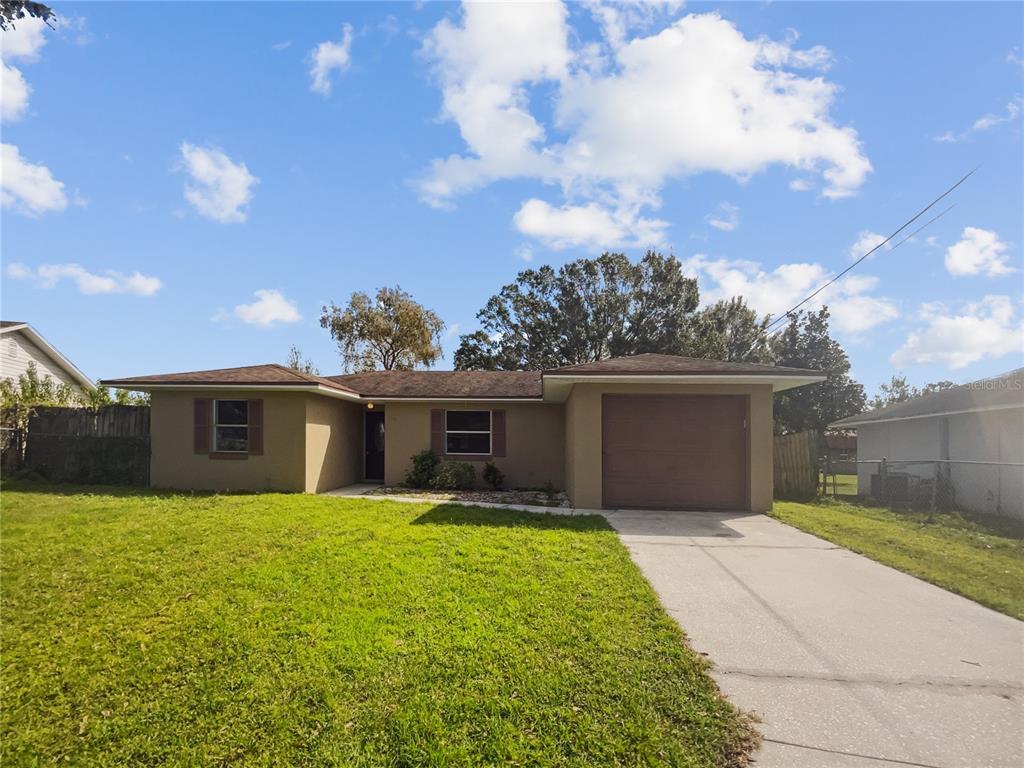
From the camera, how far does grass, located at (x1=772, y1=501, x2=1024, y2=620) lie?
550 centimetres

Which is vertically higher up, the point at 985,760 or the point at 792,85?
the point at 792,85

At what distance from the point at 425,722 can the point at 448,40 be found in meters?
9.99

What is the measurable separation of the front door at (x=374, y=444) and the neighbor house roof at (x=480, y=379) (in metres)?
1.09

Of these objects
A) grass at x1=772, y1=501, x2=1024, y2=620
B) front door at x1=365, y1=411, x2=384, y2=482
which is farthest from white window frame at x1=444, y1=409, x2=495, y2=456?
grass at x1=772, y1=501, x2=1024, y2=620

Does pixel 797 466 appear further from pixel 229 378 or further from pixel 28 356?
pixel 28 356

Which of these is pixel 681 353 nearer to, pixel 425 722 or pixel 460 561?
pixel 460 561

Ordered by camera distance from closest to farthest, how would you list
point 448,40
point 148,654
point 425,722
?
point 425,722
point 148,654
point 448,40

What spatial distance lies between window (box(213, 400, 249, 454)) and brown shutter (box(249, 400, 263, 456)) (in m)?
0.20

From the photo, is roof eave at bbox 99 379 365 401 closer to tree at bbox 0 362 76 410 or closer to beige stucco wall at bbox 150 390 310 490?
beige stucco wall at bbox 150 390 310 490

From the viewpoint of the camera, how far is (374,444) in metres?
15.3

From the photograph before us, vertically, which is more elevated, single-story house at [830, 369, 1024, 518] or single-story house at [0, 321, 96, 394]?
single-story house at [0, 321, 96, 394]

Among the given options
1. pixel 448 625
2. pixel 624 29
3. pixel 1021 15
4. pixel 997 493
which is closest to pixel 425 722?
pixel 448 625

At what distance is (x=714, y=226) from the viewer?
47.6ft

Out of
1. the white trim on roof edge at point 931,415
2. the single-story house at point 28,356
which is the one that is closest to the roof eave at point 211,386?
the single-story house at point 28,356
